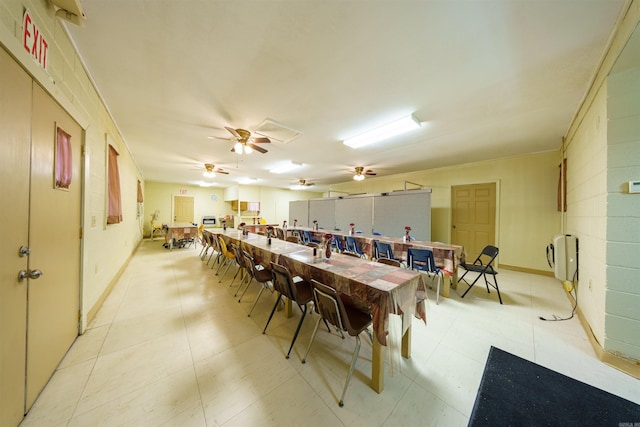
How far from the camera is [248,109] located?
2.54 metres

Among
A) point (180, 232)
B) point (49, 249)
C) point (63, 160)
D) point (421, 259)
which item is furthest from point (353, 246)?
point (180, 232)

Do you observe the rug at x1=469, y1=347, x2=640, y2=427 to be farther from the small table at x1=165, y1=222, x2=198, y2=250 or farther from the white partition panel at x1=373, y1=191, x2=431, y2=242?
the small table at x1=165, y1=222, x2=198, y2=250

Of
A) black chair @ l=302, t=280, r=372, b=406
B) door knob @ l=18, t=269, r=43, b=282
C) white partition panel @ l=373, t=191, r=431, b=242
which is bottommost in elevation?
black chair @ l=302, t=280, r=372, b=406

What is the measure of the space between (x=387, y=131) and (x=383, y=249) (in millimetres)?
1981

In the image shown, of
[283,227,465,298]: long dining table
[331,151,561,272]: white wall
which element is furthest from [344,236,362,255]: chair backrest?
[331,151,561,272]: white wall

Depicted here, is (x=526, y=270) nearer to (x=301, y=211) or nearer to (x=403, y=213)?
(x=403, y=213)

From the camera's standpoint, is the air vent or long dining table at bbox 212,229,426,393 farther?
the air vent

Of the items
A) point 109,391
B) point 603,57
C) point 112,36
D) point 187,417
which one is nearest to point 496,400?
point 187,417

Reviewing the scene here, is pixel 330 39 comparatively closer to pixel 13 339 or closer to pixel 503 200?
pixel 13 339

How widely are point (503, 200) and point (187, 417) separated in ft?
20.7

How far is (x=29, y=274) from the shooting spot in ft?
4.04

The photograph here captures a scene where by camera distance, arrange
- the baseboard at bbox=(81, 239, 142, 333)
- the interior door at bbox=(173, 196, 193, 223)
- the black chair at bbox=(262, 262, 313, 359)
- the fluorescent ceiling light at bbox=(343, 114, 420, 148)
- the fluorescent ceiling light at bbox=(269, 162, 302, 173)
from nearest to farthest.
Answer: the black chair at bbox=(262, 262, 313, 359)
the baseboard at bbox=(81, 239, 142, 333)
the fluorescent ceiling light at bbox=(343, 114, 420, 148)
the fluorescent ceiling light at bbox=(269, 162, 302, 173)
the interior door at bbox=(173, 196, 193, 223)

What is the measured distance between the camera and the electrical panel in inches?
101

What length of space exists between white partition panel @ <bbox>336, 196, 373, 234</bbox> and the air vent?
3.58 m
